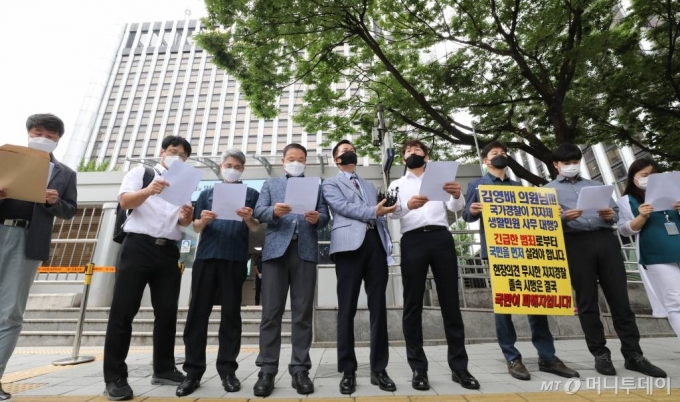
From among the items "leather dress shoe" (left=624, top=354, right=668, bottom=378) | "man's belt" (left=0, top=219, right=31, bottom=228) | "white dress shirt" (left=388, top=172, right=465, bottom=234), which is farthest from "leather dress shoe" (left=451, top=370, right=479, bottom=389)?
"man's belt" (left=0, top=219, right=31, bottom=228)

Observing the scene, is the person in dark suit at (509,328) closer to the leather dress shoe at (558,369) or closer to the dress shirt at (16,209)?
the leather dress shoe at (558,369)

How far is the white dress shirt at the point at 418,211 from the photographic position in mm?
2820

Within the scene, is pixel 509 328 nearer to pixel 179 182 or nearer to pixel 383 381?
pixel 383 381

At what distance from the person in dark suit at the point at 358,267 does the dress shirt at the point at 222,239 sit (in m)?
0.77

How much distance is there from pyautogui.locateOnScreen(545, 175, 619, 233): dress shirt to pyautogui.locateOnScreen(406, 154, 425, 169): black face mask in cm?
140

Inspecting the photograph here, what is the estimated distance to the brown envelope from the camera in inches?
89.7

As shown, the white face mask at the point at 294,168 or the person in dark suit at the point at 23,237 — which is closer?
the person in dark suit at the point at 23,237

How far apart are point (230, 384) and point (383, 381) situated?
45.8 inches

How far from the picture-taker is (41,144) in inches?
98.2

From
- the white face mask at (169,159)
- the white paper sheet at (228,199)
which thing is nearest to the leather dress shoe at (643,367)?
the white paper sheet at (228,199)

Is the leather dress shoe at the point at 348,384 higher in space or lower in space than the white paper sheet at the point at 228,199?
lower

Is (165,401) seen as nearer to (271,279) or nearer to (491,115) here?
(271,279)

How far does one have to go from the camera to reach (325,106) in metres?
8.66

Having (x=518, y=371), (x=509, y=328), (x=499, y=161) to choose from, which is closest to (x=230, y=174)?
(x=499, y=161)
